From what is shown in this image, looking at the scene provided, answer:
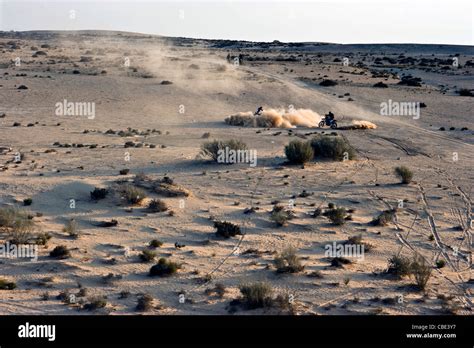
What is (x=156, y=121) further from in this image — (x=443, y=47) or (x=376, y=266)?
(x=443, y=47)

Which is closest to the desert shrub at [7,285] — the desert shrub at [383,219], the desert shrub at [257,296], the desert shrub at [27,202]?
the desert shrub at [257,296]

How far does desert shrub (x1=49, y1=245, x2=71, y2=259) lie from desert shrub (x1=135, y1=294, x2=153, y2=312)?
8.92ft

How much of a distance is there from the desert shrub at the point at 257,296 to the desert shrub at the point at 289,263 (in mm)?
1627

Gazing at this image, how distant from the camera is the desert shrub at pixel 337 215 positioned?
16438mm

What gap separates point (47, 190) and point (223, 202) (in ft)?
16.2

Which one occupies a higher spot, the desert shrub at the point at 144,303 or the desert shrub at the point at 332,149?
the desert shrub at the point at 332,149

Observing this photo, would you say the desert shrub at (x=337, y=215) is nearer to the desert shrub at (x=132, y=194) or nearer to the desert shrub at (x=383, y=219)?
the desert shrub at (x=383, y=219)

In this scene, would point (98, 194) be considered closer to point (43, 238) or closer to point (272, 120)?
point (43, 238)

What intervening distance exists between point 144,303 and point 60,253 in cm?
303

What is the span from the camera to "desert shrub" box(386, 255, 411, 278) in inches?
509

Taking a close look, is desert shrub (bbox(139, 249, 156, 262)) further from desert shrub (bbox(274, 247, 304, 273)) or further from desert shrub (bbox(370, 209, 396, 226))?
desert shrub (bbox(370, 209, 396, 226))

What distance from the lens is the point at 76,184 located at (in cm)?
1872

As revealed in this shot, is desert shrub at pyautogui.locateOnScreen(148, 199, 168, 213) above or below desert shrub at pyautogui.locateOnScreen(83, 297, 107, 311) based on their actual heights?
above

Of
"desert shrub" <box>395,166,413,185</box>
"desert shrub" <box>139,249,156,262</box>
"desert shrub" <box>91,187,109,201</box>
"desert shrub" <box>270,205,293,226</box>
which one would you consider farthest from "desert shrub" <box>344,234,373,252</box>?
"desert shrub" <box>91,187,109,201</box>
